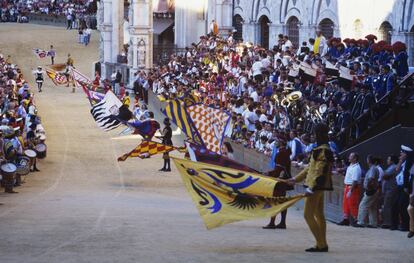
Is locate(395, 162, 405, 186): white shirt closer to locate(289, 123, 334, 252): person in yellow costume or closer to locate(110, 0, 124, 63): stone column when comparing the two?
locate(289, 123, 334, 252): person in yellow costume

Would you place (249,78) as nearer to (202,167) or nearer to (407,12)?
(407,12)

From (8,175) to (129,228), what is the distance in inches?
321

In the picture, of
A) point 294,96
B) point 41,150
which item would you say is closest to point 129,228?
point 294,96

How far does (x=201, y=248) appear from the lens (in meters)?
14.6

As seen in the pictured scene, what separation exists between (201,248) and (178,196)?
10.6 m

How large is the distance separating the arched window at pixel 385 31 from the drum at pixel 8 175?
15584 mm

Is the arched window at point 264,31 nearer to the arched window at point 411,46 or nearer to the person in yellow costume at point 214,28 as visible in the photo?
the person in yellow costume at point 214,28

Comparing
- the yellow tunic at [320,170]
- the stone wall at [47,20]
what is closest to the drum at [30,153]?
the yellow tunic at [320,170]

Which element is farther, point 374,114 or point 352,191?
point 374,114

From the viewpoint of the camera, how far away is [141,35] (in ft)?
164

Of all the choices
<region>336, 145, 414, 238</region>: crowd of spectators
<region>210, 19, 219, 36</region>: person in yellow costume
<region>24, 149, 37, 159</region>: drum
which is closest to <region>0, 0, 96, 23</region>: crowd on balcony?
<region>210, 19, 219, 36</region>: person in yellow costume

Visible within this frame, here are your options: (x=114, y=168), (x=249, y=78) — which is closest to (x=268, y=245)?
(x=114, y=168)

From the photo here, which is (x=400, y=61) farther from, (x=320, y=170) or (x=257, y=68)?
(x=320, y=170)

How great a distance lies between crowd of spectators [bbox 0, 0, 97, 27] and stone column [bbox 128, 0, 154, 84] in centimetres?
2625
